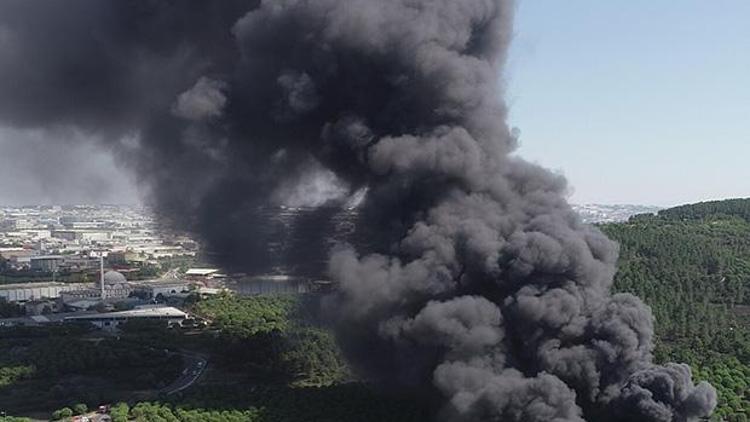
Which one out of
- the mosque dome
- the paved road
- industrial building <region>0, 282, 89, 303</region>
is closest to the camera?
the paved road

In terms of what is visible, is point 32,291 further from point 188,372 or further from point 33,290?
point 188,372

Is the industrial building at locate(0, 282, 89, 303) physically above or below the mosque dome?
below

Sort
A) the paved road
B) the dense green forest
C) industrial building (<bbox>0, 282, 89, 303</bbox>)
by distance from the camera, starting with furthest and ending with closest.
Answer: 1. industrial building (<bbox>0, 282, 89, 303</bbox>)
2. the dense green forest
3. the paved road

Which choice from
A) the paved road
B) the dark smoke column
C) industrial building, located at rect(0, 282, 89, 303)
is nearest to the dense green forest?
the dark smoke column

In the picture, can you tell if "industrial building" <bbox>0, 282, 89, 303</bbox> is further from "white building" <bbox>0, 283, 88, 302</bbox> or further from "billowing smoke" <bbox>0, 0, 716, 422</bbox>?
"billowing smoke" <bbox>0, 0, 716, 422</bbox>

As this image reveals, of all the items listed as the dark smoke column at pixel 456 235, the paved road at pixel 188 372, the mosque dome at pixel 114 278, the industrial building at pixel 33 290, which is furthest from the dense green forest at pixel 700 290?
the industrial building at pixel 33 290

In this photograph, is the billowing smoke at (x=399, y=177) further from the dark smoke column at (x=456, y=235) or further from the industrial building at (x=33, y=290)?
the industrial building at (x=33, y=290)

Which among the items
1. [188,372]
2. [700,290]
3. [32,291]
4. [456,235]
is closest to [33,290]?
[32,291]
